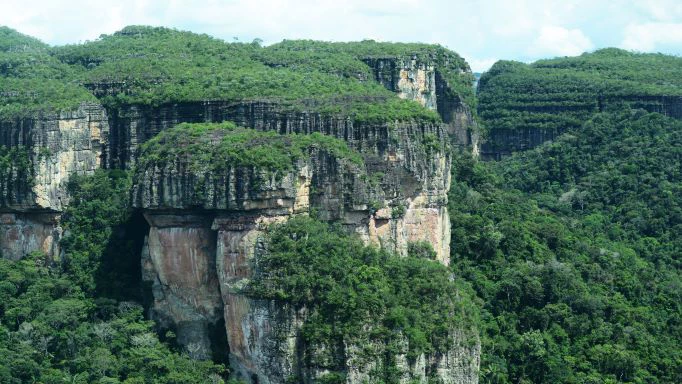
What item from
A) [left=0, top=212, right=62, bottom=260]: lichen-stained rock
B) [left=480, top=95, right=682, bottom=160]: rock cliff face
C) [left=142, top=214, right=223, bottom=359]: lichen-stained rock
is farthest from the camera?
[left=480, top=95, right=682, bottom=160]: rock cliff face

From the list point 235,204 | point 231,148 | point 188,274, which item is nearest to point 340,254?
point 235,204

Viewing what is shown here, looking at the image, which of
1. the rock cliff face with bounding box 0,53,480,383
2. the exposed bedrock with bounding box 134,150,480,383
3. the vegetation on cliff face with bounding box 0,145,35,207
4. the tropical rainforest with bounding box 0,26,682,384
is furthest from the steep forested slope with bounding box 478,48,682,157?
the vegetation on cliff face with bounding box 0,145,35,207

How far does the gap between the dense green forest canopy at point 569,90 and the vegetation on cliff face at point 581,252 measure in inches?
59.2

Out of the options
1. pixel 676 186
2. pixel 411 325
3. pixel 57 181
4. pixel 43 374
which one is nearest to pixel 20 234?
pixel 57 181

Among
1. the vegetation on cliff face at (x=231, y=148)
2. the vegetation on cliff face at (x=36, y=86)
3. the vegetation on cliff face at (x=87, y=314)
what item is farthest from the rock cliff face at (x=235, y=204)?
the vegetation on cliff face at (x=87, y=314)

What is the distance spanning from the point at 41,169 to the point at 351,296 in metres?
16.0

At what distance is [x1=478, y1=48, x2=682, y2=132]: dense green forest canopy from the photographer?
10700 centimetres

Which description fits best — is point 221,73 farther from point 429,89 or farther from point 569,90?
point 569,90

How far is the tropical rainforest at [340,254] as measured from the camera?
226 feet

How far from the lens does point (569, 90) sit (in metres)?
110

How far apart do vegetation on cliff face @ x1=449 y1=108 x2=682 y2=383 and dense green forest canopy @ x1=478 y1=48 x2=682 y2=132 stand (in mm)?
1503

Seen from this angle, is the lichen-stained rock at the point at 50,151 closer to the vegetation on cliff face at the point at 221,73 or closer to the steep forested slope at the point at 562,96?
the vegetation on cliff face at the point at 221,73

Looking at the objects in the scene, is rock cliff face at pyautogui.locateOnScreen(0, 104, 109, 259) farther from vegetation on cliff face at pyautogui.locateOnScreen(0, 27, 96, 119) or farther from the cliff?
the cliff

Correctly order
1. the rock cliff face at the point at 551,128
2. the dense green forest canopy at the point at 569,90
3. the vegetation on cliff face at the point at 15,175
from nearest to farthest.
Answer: the vegetation on cliff face at the point at 15,175
the rock cliff face at the point at 551,128
the dense green forest canopy at the point at 569,90
